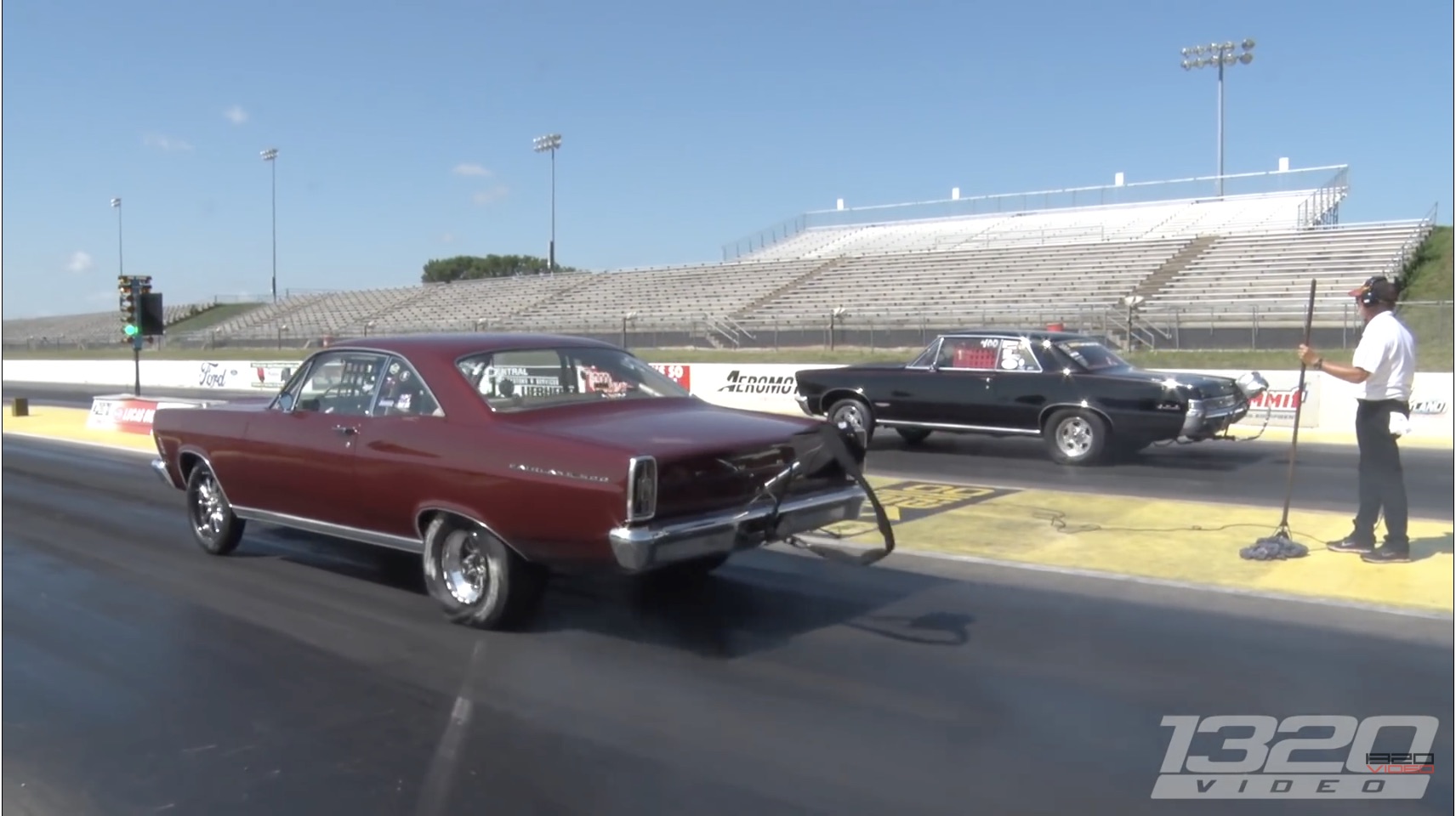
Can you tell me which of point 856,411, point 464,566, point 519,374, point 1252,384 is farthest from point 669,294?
point 464,566

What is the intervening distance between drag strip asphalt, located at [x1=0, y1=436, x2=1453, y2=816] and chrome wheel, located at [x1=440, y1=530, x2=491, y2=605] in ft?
0.69

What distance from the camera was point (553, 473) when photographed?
236 inches

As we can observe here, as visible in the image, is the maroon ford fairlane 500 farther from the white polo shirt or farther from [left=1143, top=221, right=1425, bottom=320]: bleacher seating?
[left=1143, top=221, right=1425, bottom=320]: bleacher seating

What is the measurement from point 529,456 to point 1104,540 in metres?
4.52

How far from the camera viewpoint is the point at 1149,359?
2589 cm

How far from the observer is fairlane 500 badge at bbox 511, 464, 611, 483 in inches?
230

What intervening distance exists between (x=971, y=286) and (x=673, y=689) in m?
34.3

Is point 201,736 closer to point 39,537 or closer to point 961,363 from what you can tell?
point 39,537

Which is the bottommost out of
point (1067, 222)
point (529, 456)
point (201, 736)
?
point (201, 736)

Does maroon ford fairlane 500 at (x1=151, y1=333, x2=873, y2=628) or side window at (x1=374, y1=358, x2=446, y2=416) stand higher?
side window at (x1=374, y1=358, x2=446, y2=416)

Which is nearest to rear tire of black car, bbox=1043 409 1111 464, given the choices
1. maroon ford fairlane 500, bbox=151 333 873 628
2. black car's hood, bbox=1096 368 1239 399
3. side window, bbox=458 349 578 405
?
black car's hood, bbox=1096 368 1239 399

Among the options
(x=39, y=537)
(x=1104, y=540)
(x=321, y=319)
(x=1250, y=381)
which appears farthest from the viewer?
(x=321, y=319)

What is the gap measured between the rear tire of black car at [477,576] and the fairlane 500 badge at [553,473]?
46 centimetres

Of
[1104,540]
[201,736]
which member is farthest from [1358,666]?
[201,736]
